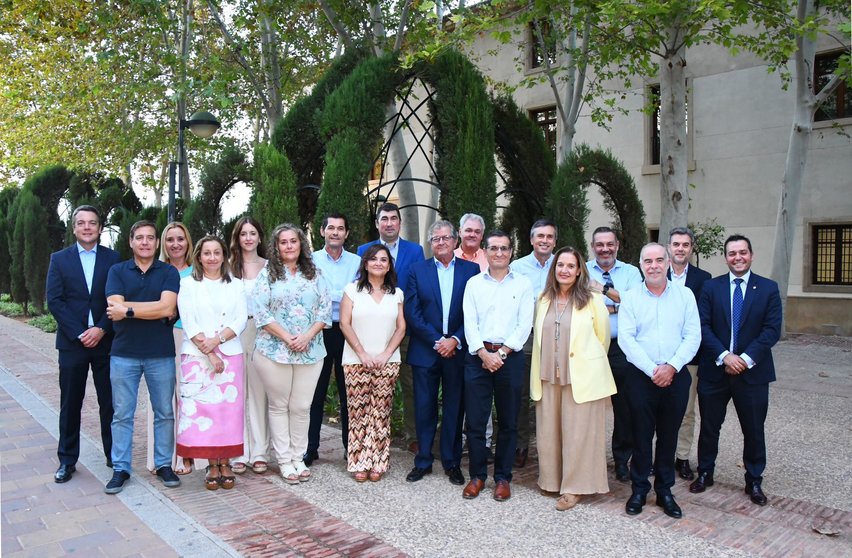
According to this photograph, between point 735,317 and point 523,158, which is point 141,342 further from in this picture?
point 523,158

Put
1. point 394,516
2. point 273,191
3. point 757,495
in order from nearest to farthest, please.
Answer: point 394,516
point 757,495
point 273,191

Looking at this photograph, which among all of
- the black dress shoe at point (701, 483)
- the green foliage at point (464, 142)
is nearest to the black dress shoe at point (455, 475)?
the black dress shoe at point (701, 483)

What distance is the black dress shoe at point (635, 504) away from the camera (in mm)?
4500

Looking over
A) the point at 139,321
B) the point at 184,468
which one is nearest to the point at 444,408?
the point at 184,468

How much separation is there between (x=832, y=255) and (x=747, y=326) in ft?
44.0

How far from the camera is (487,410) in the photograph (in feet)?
16.5

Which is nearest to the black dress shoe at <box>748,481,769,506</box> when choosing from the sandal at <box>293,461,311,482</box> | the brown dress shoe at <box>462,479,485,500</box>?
the brown dress shoe at <box>462,479,485,500</box>

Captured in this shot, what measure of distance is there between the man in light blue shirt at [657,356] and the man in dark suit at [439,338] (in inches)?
49.2

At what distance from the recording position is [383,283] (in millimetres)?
5340

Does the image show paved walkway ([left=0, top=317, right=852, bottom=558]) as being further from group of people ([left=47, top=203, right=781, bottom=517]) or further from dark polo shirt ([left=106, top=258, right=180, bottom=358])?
dark polo shirt ([left=106, top=258, right=180, bottom=358])

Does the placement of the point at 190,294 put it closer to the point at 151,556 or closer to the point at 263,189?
the point at 151,556

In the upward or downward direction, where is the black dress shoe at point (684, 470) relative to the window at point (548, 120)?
downward

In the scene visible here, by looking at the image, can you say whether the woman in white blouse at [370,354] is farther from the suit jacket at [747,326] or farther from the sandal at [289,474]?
the suit jacket at [747,326]

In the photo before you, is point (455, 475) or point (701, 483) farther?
point (455, 475)
